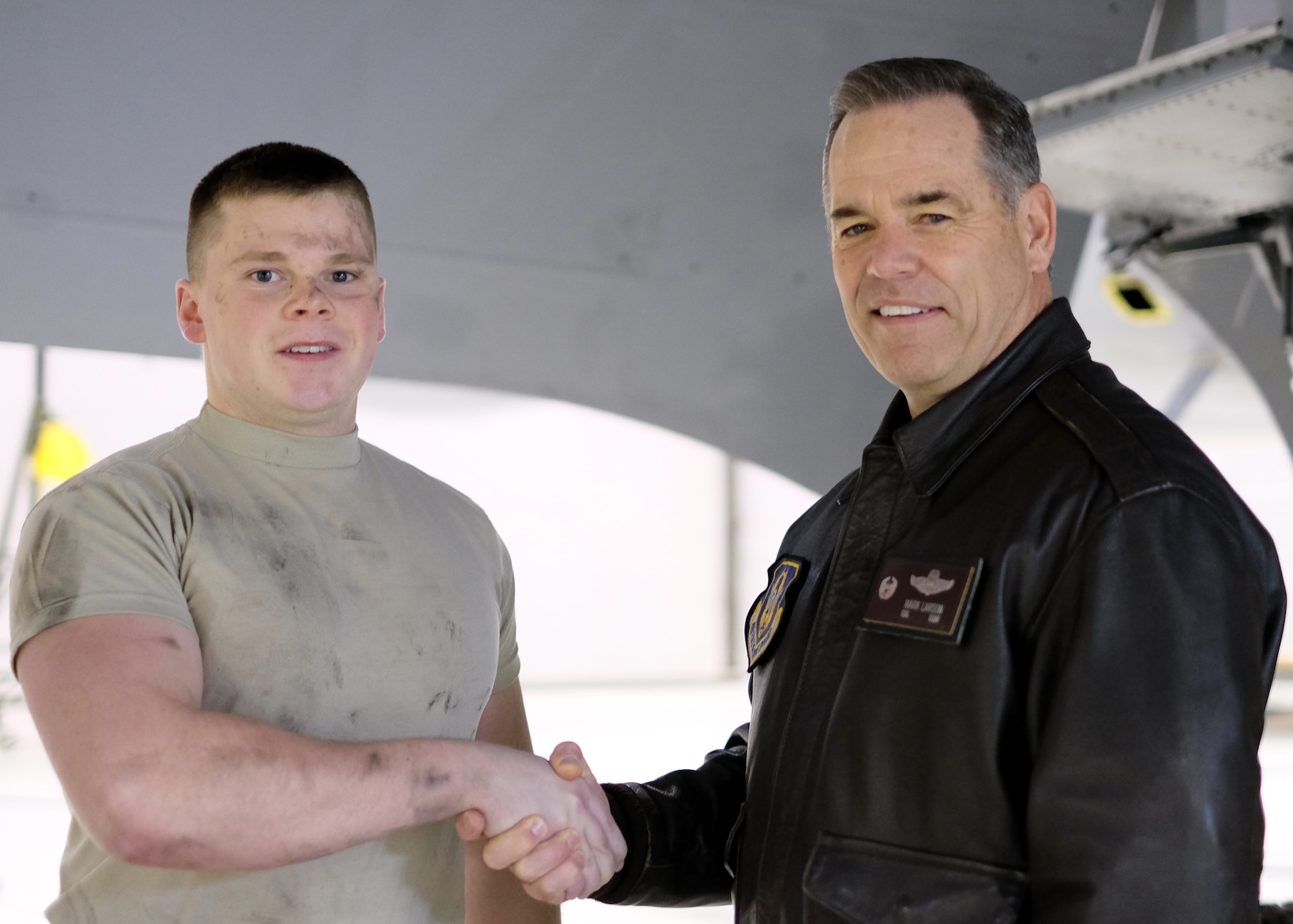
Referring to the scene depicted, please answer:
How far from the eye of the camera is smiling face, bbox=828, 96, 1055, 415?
4.35ft

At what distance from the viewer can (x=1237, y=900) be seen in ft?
3.28

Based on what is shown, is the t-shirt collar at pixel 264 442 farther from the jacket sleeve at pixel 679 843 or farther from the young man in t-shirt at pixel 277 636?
the jacket sleeve at pixel 679 843

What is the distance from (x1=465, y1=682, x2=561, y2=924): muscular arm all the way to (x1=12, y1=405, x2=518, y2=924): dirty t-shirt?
5.9 inches

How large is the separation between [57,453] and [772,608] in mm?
3840

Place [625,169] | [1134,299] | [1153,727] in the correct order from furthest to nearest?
[1134,299] → [625,169] → [1153,727]

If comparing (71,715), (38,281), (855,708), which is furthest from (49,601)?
(38,281)

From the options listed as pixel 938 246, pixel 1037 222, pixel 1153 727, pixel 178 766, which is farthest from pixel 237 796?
pixel 1037 222

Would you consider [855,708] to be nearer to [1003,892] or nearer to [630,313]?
[1003,892]

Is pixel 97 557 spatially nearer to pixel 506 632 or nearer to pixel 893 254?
pixel 506 632

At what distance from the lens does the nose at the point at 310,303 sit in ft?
4.60

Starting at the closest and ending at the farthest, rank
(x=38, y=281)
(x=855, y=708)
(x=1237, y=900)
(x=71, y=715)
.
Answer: (x=1237, y=900) < (x=71, y=715) < (x=855, y=708) < (x=38, y=281)

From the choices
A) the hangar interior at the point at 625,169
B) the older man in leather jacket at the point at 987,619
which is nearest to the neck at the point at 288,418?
the older man in leather jacket at the point at 987,619

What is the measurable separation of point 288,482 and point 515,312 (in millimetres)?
2108

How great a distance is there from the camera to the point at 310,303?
1406 millimetres
